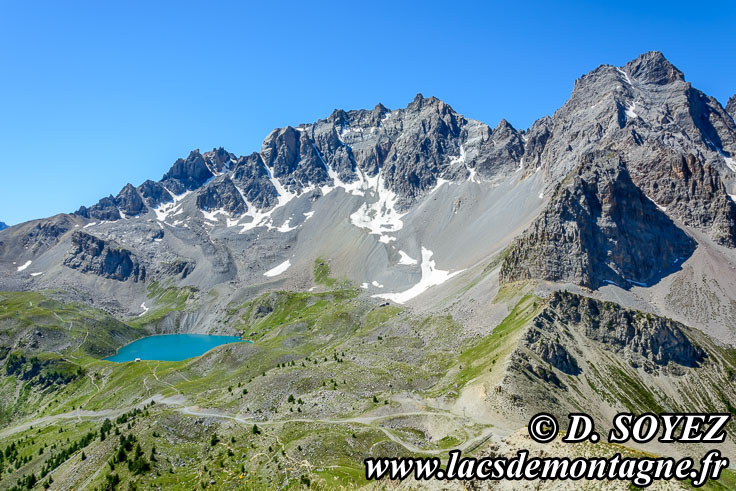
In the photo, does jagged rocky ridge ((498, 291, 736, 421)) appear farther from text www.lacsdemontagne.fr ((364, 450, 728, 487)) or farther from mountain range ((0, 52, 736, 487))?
text www.lacsdemontagne.fr ((364, 450, 728, 487))

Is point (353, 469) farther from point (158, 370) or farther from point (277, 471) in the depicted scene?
point (158, 370)

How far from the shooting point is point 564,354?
3445 inches

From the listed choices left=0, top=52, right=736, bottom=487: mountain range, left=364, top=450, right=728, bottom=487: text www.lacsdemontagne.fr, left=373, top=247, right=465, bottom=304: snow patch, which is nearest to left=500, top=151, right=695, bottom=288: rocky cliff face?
left=0, top=52, right=736, bottom=487: mountain range

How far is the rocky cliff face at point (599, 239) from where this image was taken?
5108 inches

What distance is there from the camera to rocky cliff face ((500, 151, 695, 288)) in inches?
5108

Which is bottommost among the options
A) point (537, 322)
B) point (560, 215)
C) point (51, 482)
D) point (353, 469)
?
point (51, 482)

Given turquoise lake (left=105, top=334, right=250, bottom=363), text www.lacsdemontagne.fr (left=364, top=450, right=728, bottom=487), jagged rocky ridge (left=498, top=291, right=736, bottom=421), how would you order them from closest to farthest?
text www.lacsdemontagne.fr (left=364, top=450, right=728, bottom=487) < jagged rocky ridge (left=498, top=291, right=736, bottom=421) < turquoise lake (left=105, top=334, right=250, bottom=363)

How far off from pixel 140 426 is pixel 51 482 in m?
13.2

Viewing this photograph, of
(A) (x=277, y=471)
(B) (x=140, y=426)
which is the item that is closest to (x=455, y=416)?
(A) (x=277, y=471)

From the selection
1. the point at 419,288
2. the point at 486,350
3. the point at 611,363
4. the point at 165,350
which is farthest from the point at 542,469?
the point at 165,350

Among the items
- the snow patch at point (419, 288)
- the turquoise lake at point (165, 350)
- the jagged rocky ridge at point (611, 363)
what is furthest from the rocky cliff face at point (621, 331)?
the turquoise lake at point (165, 350)

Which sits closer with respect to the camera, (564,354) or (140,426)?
(140,426)

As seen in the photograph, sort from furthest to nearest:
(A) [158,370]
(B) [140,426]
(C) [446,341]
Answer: (A) [158,370] → (C) [446,341] → (B) [140,426]

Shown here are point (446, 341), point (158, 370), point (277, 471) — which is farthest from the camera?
point (158, 370)
